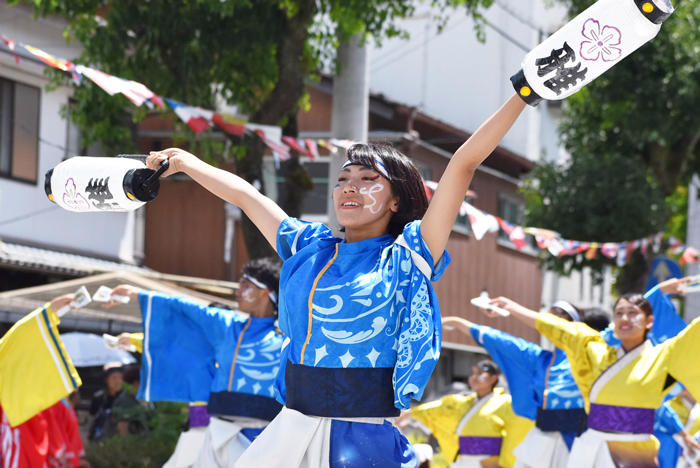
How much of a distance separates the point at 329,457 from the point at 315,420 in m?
0.10

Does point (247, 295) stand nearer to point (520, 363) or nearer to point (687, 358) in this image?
point (520, 363)

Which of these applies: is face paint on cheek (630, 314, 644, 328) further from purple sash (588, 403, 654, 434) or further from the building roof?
the building roof

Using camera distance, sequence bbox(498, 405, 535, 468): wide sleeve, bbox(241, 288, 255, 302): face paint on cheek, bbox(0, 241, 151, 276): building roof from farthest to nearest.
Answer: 1. bbox(0, 241, 151, 276): building roof
2. bbox(498, 405, 535, 468): wide sleeve
3. bbox(241, 288, 255, 302): face paint on cheek

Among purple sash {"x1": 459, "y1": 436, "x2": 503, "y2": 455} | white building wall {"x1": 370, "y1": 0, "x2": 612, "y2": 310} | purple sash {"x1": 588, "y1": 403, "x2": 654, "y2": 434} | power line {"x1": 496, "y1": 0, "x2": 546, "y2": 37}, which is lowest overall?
purple sash {"x1": 459, "y1": 436, "x2": 503, "y2": 455}

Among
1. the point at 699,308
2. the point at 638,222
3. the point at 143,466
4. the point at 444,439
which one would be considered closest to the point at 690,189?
the point at 699,308

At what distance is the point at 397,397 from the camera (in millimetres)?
2416

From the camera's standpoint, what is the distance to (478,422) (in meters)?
7.87

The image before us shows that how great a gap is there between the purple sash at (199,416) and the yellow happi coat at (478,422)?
2409mm

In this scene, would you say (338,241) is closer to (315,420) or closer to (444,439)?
(315,420)

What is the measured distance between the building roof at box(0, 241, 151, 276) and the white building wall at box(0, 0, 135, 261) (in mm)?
213

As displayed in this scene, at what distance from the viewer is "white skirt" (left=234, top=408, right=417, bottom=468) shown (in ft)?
7.94

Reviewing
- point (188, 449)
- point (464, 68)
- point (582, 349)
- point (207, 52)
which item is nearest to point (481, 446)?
point (582, 349)

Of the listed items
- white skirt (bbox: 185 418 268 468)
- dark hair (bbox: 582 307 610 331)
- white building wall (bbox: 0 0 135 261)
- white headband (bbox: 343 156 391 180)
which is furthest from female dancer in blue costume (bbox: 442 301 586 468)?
white building wall (bbox: 0 0 135 261)

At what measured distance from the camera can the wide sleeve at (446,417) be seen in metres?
8.07
